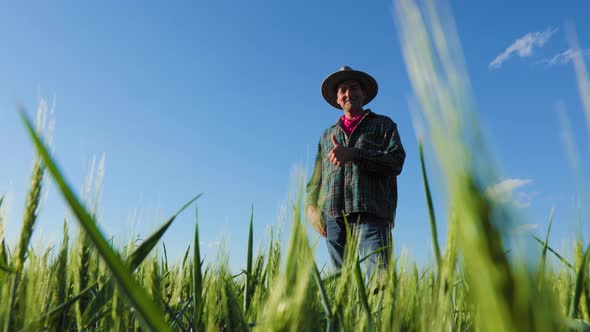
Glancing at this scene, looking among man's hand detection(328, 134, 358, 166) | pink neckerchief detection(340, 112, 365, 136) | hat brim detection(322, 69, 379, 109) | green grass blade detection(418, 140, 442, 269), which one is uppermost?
hat brim detection(322, 69, 379, 109)

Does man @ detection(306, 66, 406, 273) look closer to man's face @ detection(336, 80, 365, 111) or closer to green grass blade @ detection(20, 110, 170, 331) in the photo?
man's face @ detection(336, 80, 365, 111)

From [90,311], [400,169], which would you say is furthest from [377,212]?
[90,311]

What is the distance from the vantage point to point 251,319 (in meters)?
1.04

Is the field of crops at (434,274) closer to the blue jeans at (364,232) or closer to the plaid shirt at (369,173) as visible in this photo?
the blue jeans at (364,232)

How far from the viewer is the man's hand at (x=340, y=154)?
3377 millimetres

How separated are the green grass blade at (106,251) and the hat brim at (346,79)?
4434mm

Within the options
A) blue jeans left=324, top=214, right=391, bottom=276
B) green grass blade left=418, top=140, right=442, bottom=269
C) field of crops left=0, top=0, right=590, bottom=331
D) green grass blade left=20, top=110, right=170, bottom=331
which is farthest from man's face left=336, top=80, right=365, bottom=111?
green grass blade left=20, top=110, right=170, bottom=331

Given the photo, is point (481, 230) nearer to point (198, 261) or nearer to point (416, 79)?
point (416, 79)

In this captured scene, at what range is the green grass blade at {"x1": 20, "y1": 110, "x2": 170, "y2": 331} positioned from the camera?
344 mm

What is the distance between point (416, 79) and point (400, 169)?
3638 millimetres

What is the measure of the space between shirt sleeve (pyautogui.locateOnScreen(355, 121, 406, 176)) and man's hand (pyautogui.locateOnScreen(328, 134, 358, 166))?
0.38 ft

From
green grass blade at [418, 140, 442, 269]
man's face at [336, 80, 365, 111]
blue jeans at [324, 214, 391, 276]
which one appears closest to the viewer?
green grass blade at [418, 140, 442, 269]

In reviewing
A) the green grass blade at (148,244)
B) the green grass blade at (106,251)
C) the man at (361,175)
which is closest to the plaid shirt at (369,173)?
the man at (361,175)

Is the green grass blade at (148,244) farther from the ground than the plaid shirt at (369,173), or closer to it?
closer to it
